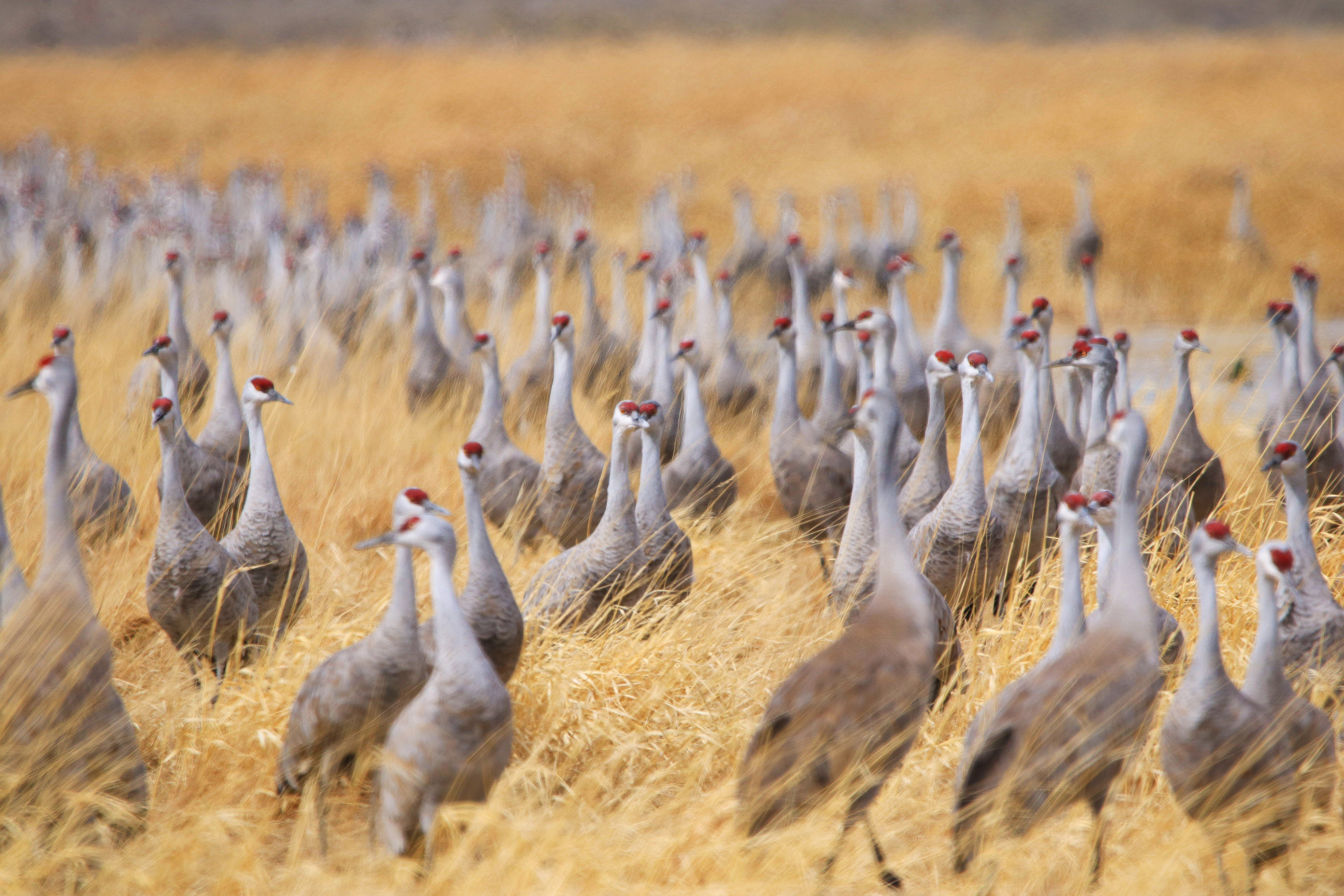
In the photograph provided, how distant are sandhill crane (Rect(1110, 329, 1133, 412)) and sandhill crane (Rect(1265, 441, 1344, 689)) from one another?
86.3 inches

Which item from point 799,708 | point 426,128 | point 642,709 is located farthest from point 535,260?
point 426,128

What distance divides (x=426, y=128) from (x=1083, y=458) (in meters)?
21.9

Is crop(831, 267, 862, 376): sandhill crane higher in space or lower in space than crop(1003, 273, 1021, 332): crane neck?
lower

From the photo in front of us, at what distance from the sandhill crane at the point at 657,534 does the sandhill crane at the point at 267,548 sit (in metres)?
1.34

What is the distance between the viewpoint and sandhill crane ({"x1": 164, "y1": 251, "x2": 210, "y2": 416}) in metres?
7.32

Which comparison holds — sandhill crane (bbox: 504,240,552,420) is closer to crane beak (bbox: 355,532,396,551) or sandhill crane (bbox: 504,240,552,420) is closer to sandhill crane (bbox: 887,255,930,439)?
sandhill crane (bbox: 887,255,930,439)

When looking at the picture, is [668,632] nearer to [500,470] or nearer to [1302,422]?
[500,470]

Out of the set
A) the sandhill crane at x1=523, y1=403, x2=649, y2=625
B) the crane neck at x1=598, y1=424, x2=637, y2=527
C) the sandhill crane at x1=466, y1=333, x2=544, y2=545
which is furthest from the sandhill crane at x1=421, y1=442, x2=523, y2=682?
the sandhill crane at x1=466, y1=333, x2=544, y2=545

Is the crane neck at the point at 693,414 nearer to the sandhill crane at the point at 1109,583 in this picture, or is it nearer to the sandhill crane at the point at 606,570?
the sandhill crane at the point at 606,570

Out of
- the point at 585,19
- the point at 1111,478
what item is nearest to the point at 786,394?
the point at 1111,478

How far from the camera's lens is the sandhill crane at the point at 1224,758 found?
3098mm

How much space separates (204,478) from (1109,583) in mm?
3969

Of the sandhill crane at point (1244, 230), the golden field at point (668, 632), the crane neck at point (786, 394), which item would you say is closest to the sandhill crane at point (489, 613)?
the golden field at point (668, 632)

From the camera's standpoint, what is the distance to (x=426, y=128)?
25000 millimetres
